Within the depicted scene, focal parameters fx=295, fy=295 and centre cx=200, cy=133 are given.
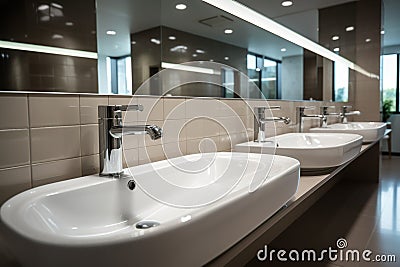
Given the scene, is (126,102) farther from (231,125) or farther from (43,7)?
(231,125)

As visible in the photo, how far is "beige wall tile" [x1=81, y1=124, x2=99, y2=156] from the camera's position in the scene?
0.92 meters

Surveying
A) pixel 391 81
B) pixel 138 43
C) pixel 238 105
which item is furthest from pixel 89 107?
pixel 391 81

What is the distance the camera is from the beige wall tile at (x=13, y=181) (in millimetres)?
721

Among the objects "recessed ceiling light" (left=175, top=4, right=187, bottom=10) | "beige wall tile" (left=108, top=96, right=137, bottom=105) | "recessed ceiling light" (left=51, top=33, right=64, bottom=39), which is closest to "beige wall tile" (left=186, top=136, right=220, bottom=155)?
"beige wall tile" (left=108, top=96, right=137, bottom=105)

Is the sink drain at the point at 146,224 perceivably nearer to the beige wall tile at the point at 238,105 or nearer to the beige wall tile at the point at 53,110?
the beige wall tile at the point at 53,110

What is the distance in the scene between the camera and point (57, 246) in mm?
409

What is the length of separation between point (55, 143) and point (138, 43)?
0.65m

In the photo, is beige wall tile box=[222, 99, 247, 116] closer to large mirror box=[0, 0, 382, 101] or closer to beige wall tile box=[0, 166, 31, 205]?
large mirror box=[0, 0, 382, 101]

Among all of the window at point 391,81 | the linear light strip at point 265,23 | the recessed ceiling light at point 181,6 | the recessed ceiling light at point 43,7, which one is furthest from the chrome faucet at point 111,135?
the window at point 391,81

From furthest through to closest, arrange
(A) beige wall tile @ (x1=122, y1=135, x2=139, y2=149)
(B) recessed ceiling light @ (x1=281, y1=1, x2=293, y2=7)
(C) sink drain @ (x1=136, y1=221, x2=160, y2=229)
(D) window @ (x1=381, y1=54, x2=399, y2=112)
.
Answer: (D) window @ (x1=381, y1=54, x2=399, y2=112) < (B) recessed ceiling light @ (x1=281, y1=1, x2=293, y2=7) < (A) beige wall tile @ (x1=122, y1=135, x2=139, y2=149) < (C) sink drain @ (x1=136, y1=221, x2=160, y2=229)

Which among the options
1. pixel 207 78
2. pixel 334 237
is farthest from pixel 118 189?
pixel 334 237

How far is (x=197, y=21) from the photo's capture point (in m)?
1.70

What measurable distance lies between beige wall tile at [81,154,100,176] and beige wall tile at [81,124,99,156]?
0.02m

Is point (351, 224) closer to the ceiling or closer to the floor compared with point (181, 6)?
closer to the floor
